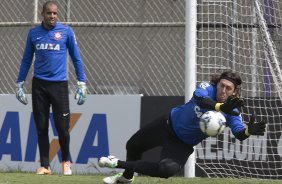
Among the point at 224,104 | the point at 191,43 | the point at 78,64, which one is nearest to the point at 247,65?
the point at 191,43

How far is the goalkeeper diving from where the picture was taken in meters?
8.34

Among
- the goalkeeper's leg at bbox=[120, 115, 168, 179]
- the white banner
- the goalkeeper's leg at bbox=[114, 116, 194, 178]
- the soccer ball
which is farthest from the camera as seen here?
the white banner

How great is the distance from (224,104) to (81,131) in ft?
13.9

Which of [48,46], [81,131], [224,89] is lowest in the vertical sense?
[81,131]

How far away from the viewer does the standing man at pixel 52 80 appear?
1084 cm

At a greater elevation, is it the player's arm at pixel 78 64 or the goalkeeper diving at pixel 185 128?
the player's arm at pixel 78 64

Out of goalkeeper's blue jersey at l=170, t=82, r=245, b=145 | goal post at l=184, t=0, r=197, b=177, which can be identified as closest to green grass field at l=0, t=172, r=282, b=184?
goal post at l=184, t=0, r=197, b=177

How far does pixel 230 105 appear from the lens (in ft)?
26.6

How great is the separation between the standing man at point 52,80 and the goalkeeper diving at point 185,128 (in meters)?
2.00

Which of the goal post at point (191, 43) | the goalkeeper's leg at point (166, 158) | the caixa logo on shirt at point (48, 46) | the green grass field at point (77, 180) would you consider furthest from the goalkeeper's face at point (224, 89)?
the caixa logo on shirt at point (48, 46)

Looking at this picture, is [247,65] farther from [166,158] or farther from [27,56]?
[166,158]

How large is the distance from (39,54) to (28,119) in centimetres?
167

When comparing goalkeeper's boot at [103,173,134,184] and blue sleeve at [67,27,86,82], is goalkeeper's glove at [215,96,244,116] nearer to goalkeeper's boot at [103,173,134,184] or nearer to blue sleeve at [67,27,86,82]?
goalkeeper's boot at [103,173,134,184]

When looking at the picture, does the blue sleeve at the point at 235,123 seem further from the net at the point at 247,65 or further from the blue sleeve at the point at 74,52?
the blue sleeve at the point at 74,52
